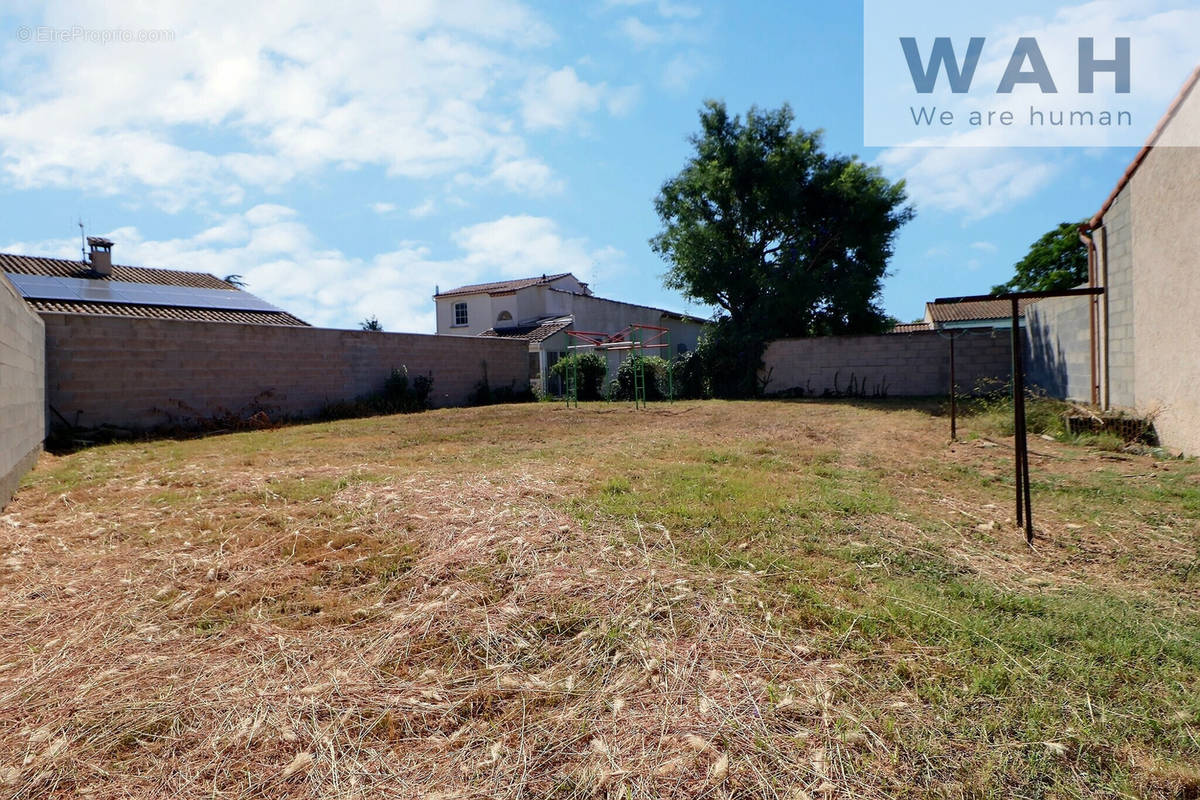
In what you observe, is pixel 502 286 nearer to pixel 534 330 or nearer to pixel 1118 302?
pixel 534 330

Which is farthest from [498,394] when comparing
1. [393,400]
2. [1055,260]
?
[1055,260]

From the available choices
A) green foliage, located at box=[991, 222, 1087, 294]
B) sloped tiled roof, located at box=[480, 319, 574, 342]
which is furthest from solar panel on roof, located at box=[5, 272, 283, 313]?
green foliage, located at box=[991, 222, 1087, 294]

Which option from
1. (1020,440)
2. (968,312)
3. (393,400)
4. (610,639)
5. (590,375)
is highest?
(968,312)

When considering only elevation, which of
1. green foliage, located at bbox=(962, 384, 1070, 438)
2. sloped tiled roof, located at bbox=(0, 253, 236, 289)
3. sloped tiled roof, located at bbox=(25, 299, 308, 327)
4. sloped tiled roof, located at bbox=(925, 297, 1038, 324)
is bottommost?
green foliage, located at bbox=(962, 384, 1070, 438)

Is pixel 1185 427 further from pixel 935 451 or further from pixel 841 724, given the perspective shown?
pixel 841 724

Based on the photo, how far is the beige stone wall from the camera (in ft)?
18.9

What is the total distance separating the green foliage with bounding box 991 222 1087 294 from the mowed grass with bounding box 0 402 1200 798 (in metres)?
26.8

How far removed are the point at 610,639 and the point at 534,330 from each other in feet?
70.7

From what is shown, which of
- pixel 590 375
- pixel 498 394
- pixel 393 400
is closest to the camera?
pixel 393 400

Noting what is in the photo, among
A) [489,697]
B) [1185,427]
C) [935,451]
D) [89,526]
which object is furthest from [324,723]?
[1185,427]

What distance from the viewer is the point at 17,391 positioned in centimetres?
573

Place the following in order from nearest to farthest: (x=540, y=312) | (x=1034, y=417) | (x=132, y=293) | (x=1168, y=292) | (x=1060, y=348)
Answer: (x=1168, y=292) < (x=1034, y=417) < (x=1060, y=348) < (x=132, y=293) < (x=540, y=312)

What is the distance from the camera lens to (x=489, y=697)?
6.95 feet

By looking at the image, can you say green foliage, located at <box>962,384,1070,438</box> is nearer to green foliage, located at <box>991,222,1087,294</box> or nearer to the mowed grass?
the mowed grass
